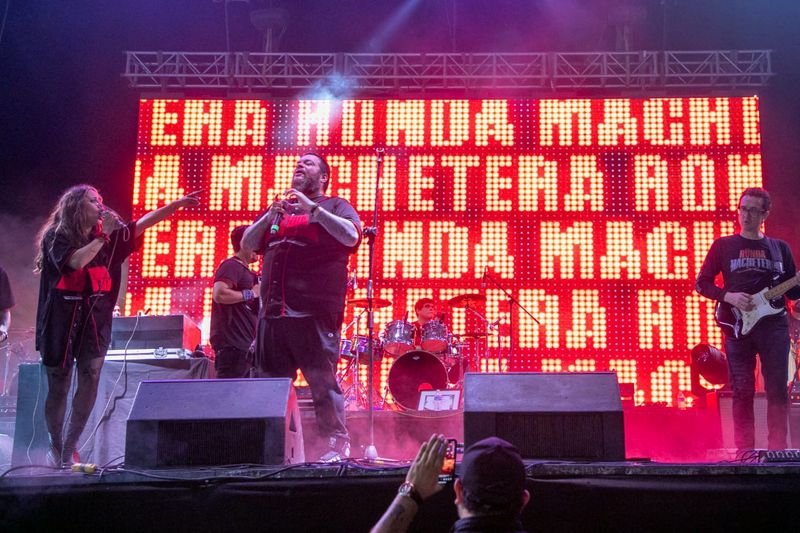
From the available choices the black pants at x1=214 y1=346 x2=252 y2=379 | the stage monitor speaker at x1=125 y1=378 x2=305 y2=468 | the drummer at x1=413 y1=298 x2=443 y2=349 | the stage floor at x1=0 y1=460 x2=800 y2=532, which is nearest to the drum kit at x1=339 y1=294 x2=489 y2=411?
the drummer at x1=413 y1=298 x2=443 y2=349

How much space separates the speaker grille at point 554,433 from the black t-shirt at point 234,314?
338 centimetres

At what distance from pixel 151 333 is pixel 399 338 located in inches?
113

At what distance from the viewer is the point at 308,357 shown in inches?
181

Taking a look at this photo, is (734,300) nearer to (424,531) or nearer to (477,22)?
(424,531)

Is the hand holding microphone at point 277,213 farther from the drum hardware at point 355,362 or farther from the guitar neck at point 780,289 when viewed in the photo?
the drum hardware at point 355,362

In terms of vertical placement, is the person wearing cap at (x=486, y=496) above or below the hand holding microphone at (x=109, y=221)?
below

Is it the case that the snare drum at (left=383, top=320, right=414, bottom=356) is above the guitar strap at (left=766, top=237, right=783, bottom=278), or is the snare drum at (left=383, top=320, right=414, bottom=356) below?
below

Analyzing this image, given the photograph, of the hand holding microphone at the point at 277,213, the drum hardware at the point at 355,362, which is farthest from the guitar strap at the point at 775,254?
the drum hardware at the point at 355,362

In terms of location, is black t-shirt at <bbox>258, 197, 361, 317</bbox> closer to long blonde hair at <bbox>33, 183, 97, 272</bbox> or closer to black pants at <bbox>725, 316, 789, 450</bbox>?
long blonde hair at <bbox>33, 183, 97, 272</bbox>

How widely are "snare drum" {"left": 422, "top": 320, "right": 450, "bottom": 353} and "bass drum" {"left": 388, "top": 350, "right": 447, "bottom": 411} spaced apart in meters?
0.28

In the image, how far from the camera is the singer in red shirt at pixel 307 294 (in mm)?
4566

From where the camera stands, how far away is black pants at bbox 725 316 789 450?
212 inches

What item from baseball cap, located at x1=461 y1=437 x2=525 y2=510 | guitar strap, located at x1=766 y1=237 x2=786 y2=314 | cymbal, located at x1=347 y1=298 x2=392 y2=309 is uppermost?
guitar strap, located at x1=766 y1=237 x2=786 y2=314

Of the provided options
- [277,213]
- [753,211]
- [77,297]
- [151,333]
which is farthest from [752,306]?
[151,333]
